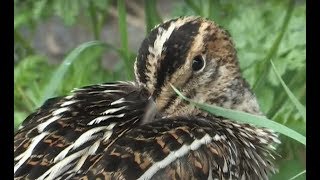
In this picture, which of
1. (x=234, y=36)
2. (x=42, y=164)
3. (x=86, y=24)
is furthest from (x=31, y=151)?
(x=86, y=24)

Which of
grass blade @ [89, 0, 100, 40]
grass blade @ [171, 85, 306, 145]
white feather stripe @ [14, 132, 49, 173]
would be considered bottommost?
grass blade @ [171, 85, 306, 145]

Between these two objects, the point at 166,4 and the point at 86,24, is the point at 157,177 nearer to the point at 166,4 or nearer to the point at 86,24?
the point at 86,24

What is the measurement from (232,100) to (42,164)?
2.85 feet

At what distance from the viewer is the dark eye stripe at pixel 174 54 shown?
11.4 feet

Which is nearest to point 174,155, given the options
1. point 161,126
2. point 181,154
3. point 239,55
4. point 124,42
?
point 181,154

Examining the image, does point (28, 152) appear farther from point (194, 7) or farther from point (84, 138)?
point (194, 7)

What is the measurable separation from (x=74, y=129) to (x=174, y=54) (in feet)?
1.33

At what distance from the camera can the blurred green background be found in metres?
4.07

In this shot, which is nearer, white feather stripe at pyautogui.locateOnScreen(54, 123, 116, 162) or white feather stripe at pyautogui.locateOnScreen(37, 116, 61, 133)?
white feather stripe at pyautogui.locateOnScreen(54, 123, 116, 162)

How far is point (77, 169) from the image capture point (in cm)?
319

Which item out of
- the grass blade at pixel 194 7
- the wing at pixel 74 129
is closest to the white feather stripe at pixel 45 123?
the wing at pixel 74 129

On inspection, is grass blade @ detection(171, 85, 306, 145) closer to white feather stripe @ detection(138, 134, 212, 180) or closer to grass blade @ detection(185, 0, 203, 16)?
white feather stripe @ detection(138, 134, 212, 180)

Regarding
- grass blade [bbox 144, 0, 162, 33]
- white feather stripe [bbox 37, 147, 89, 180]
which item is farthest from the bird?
grass blade [bbox 144, 0, 162, 33]

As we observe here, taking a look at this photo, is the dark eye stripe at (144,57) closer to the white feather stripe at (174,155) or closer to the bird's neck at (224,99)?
the bird's neck at (224,99)
